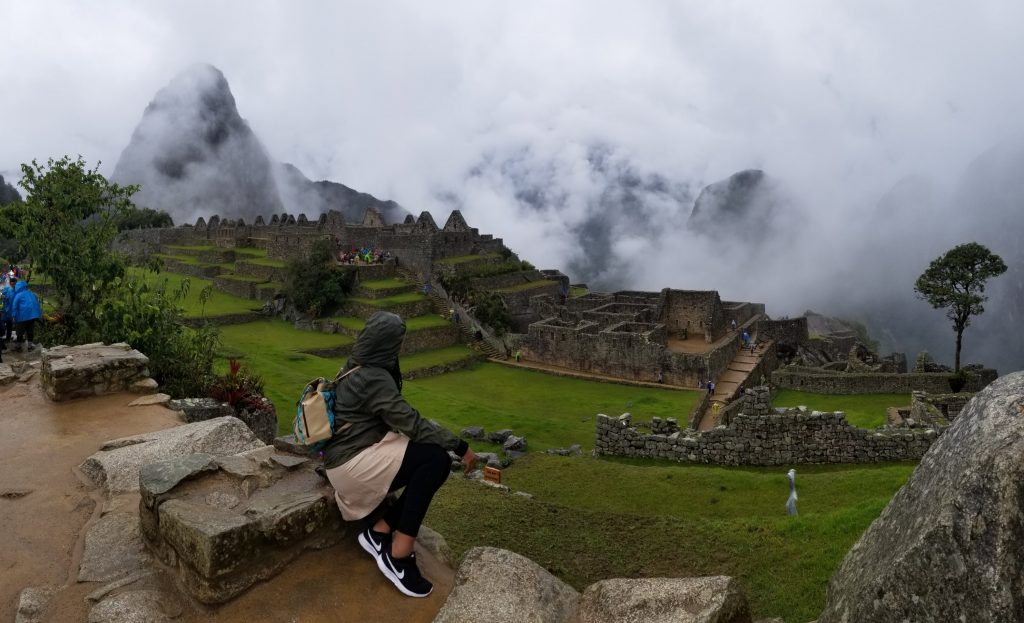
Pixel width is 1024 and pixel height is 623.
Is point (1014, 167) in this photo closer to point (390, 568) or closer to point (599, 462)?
point (599, 462)

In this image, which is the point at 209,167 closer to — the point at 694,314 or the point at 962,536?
the point at 694,314

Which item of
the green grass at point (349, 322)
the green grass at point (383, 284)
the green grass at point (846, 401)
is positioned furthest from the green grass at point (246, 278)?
the green grass at point (846, 401)

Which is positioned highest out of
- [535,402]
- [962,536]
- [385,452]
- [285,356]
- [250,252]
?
[250,252]

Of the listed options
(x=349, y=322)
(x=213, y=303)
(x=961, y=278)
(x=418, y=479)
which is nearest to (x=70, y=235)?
(x=418, y=479)

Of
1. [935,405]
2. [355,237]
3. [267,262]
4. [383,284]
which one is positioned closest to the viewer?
[935,405]

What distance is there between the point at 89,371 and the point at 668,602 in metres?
9.10

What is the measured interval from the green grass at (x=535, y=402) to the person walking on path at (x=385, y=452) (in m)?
11.9

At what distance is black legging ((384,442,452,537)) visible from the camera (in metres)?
5.26

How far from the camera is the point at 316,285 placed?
38.6 metres

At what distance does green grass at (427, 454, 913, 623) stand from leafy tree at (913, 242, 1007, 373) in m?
20.9

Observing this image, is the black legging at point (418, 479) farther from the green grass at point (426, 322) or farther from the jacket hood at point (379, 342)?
the green grass at point (426, 322)

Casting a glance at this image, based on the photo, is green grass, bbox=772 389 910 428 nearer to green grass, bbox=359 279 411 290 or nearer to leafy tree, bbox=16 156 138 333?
leafy tree, bbox=16 156 138 333

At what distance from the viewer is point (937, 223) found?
10544 centimetres

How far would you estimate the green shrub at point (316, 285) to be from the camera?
126 ft
